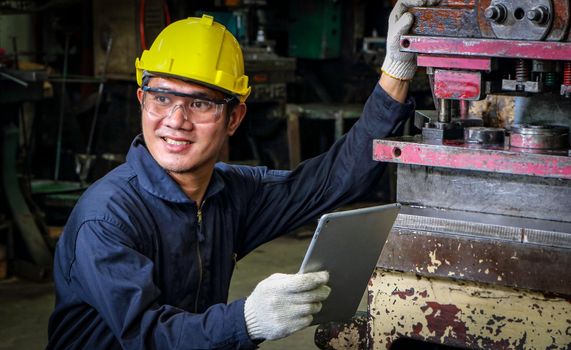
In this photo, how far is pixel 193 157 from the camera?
78.3 inches

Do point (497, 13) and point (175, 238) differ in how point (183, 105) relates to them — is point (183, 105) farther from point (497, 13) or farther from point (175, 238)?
point (497, 13)

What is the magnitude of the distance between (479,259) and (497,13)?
1.54 feet

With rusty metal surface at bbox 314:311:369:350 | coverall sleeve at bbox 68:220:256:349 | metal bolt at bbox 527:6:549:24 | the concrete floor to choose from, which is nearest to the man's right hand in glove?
metal bolt at bbox 527:6:549:24

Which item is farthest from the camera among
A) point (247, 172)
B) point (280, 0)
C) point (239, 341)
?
point (280, 0)

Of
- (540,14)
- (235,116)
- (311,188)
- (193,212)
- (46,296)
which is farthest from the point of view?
(46,296)

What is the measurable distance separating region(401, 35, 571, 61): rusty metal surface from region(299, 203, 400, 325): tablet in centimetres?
36

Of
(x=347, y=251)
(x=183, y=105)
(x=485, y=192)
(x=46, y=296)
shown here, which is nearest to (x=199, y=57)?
(x=183, y=105)

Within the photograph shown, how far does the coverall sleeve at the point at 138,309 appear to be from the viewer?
1.72 meters

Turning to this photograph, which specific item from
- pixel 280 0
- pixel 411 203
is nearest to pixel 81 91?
pixel 280 0

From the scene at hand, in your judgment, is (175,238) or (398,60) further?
(398,60)

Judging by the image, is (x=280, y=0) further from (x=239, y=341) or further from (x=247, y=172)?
(x=239, y=341)

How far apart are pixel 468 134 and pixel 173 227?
0.65 meters

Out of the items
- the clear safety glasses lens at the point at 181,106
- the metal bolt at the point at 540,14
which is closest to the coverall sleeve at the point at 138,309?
the clear safety glasses lens at the point at 181,106

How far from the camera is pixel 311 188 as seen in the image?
2299 mm
